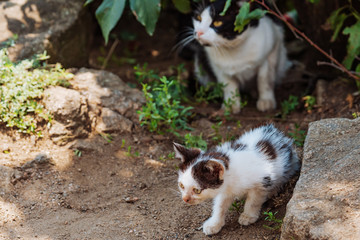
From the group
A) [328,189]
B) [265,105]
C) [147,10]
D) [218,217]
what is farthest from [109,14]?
[328,189]

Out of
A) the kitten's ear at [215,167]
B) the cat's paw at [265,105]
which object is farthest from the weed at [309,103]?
the kitten's ear at [215,167]

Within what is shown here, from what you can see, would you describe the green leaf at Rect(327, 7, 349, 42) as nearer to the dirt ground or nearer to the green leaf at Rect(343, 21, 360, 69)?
the green leaf at Rect(343, 21, 360, 69)

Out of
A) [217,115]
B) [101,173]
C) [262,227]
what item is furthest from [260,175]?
[217,115]

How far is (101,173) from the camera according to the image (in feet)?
11.8

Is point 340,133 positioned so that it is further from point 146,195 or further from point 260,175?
point 146,195

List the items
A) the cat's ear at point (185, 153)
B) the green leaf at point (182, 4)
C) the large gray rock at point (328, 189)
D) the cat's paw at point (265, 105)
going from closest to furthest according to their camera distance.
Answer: the large gray rock at point (328, 189)
the cat's ear at point (185, 153)
the green leaf at point (182, 4)
the cat's paw at point (265, 105)

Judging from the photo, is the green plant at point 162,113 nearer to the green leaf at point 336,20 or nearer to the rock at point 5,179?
the rock at point 5,179

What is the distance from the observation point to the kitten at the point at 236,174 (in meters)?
2.72

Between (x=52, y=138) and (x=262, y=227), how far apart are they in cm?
182

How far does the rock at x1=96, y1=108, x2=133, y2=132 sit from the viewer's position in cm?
396

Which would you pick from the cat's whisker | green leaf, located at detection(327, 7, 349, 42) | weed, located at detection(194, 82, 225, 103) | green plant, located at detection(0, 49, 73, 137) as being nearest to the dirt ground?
green plant, located at detection(0, 49, 73, 137)

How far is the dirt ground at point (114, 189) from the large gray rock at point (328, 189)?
0.35 meters

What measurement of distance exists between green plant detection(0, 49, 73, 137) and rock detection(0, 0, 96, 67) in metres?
0.50

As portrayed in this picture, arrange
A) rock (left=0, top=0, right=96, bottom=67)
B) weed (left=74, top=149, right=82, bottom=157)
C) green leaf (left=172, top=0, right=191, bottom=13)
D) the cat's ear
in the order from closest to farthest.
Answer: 1. the cat's ear
2. weed (left=74, top=149, right=82, bottom=157)
3. rock (left=0, top=0, right=96, bottom=67)
4. green leaf (left=172, top=0, right=191, bottom=13)
